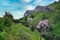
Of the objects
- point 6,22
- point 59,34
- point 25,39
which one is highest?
point 6,22

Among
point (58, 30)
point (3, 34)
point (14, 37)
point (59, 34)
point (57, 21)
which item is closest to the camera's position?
point (3, 34)

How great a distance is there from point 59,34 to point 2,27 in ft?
335

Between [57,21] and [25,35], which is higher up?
[25,35]

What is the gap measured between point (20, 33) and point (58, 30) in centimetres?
11157

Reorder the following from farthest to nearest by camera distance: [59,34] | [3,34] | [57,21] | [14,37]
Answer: [57,21] → [59,34] → [14,37] → [3,34]

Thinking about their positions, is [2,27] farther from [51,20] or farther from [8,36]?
[51,20]

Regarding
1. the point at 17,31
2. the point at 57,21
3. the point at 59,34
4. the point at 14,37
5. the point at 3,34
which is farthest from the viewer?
the point at 57,21

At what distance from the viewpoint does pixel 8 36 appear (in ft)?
188

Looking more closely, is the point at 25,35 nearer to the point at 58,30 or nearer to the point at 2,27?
the point at 2,27

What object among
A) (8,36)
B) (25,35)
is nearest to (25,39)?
(25,35)

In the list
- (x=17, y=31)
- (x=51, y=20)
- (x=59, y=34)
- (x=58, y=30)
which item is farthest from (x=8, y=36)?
(x=51, y=20)

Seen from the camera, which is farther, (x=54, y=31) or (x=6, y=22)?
(x=54, y=31)

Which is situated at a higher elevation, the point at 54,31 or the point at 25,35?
the point at 25,35

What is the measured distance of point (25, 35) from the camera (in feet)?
206
